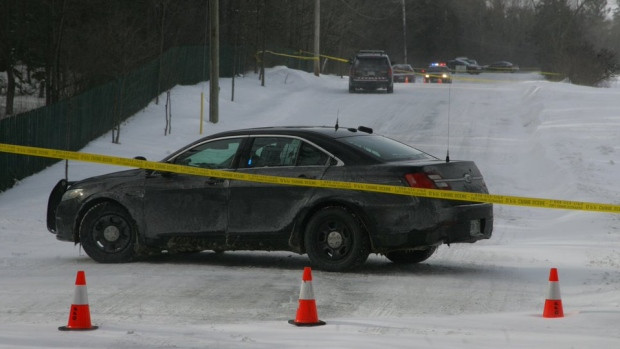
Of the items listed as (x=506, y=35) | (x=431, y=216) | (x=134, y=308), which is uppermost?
(x=506, y=35)

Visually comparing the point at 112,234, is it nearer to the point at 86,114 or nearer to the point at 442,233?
the point at 442,233

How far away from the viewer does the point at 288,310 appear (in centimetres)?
901

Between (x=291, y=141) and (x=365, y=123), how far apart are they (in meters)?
23.3

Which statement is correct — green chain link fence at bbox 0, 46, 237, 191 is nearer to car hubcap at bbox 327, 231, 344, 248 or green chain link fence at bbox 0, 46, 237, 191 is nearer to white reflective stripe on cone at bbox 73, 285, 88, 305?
car hubcap at bbox 327, 231, 344, 248

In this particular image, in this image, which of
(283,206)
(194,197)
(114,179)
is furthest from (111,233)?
(283,206)

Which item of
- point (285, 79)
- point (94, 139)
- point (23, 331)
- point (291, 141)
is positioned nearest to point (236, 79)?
point (285, 79)

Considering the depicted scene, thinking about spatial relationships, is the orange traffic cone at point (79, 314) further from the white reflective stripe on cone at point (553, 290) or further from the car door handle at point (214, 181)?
the car door handle at point (214, 181)

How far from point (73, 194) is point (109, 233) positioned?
1.94 ft

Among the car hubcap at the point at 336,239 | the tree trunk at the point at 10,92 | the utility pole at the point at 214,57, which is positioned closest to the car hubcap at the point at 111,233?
the car hubcap at the point at 336,239

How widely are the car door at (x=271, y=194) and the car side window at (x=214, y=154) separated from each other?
0.18 m

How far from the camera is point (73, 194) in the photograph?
12109 millimetres

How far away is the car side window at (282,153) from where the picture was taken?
11.3 meters

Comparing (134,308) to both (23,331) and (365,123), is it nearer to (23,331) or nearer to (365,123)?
(23,331)

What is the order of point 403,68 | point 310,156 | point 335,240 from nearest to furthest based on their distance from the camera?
point 335,240
point 310,156
point 403,68
